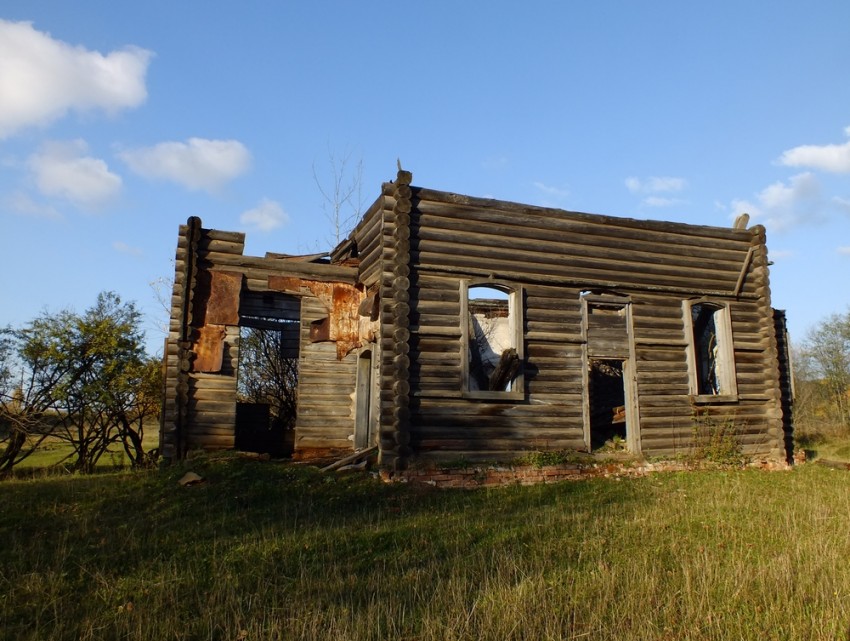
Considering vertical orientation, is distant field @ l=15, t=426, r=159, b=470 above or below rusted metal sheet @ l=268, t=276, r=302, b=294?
below

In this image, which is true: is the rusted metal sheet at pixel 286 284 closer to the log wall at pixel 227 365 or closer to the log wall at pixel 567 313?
the log wall at pixel 227 365

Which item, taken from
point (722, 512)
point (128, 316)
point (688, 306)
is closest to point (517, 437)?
point (722, 512)

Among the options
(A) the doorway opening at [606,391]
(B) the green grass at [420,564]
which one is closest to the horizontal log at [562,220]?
(A) the doorway opening at [606,391]

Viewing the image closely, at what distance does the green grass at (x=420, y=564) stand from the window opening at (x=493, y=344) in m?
2.50

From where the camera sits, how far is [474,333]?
16578 mm

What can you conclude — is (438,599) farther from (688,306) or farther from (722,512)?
(688,306)

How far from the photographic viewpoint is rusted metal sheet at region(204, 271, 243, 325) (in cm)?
1402

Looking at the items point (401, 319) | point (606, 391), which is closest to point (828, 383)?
point (606, 391)

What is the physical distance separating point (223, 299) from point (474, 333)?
20.5ft

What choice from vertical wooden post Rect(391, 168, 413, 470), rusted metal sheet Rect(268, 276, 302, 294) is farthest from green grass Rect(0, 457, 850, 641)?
rusted metal sheet Rect(268, 276, 302, 294)

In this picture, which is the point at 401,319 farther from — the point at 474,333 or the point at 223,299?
the point at 474,333

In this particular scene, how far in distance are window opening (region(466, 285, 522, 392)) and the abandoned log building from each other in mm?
55

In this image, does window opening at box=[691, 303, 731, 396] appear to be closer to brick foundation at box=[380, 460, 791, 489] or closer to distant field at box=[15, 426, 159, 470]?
brick foundation at box=[380, 460, 791, 489]

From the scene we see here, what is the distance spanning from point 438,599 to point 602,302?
966cm
